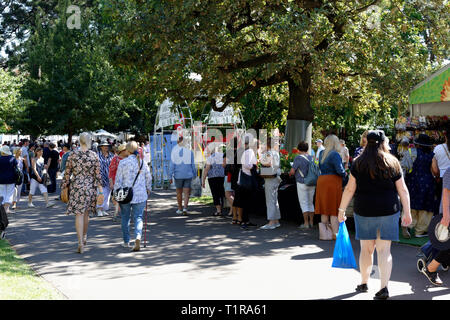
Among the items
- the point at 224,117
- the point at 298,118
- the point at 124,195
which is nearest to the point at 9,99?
the point at 224,117

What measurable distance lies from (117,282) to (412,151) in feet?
22.7

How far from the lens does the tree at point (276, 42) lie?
1198 centimetres

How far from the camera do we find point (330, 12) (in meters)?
13.2

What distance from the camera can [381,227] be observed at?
567 cm

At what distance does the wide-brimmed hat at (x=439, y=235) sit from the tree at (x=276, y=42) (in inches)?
238

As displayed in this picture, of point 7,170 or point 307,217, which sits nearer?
point 307,217

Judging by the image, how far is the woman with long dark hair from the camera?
562 cm

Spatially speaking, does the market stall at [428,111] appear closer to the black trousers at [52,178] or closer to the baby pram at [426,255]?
the baby pram at [426,255]

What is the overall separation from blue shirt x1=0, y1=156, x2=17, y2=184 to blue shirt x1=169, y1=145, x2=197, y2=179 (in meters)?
3.88

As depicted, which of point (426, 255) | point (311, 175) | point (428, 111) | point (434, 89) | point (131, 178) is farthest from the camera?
point (428, 111)

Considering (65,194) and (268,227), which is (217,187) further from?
(65,194)

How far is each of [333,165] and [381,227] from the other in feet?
12.3

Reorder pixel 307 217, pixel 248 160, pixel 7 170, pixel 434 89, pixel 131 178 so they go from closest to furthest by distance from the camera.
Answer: pixel 131 178, pixel 307 217, pixel 248 160, pixel 434 89, pixel 7 170
